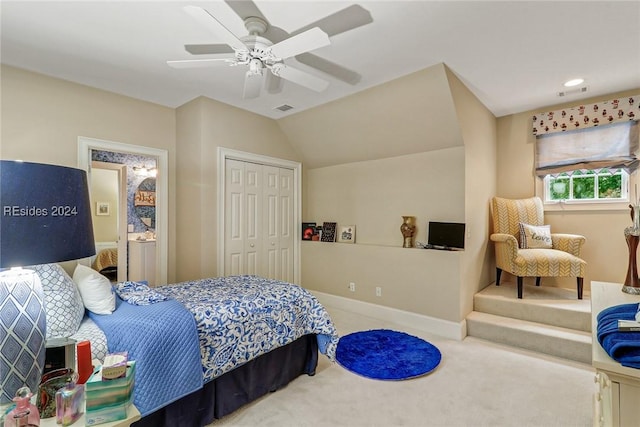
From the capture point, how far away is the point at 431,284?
3.37 meters

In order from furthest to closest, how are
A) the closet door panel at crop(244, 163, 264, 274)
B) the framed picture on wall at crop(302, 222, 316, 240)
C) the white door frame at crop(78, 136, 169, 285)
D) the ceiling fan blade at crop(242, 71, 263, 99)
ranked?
the framed picture on wall at crop(302, 222, 316, 240)
the closet door panel at crop(244, 163, 264, 274)
the white door frame at crop(78, 136, 169, 285)
the ceiling fan blade at crop(242, 71, 263, 99)

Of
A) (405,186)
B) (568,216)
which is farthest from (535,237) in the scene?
(405,186)

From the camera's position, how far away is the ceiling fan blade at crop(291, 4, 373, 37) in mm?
1955

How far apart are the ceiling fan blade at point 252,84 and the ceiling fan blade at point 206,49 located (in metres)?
0.29

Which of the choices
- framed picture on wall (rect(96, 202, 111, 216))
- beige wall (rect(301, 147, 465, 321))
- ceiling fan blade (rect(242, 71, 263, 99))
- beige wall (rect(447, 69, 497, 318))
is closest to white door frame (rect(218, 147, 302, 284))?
beige wall (rect(301, 147, 465, 321))

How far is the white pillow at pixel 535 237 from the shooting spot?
3.58 m

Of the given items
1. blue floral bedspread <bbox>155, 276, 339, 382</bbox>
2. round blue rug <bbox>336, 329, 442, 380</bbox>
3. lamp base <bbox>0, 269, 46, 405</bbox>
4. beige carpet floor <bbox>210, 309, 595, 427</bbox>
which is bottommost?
beige carpet floor <bbox>210, 309, 595, 427</bbox>

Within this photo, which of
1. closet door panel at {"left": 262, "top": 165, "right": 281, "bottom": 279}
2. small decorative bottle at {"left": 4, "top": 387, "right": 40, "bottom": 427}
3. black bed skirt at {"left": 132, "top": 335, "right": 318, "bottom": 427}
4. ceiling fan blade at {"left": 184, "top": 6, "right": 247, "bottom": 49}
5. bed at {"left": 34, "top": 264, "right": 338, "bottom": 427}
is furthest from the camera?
closet door panel at {"left": 262, "top": 165, "right": 281, "bottom": 279}

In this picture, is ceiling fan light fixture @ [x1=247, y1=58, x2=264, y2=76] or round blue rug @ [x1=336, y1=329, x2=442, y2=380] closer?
ceiling fan light fixture @ [x1=247, y1=58, x2=264, y2=76]

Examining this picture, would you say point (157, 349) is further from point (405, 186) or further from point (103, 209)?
point (103, 209)

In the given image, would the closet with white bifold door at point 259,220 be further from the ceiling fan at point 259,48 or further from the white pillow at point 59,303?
the white pillow at point 59,303

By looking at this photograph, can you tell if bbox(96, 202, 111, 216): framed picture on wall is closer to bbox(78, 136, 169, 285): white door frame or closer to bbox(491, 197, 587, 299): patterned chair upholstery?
bbox(78, 136, 169, 285): white door frame

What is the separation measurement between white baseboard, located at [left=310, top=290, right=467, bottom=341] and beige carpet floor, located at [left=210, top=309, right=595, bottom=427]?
0.44m

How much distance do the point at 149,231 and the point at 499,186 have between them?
5642 millimetres
